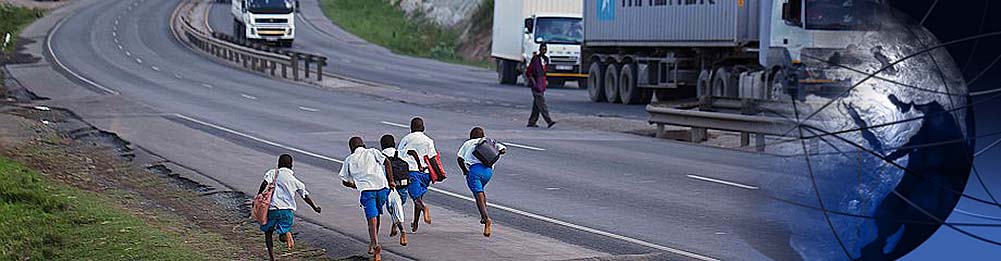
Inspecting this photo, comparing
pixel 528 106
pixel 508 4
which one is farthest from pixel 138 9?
pixel 528 106

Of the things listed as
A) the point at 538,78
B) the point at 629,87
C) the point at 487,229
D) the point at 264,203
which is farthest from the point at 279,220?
the point at 629,87

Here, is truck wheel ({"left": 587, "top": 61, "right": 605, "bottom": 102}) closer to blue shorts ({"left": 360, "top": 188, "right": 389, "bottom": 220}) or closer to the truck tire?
the truck tire

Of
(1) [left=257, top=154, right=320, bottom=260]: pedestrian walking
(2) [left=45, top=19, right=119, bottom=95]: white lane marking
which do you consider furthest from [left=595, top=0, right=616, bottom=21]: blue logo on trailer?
(1) [left=257, top=154, right=320, bottom=260]: pedestrian walking

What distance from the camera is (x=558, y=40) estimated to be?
41969 millimetres

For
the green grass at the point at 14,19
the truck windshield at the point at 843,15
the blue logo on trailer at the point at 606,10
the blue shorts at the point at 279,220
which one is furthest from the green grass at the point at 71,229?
the green grass at the point at 14,19

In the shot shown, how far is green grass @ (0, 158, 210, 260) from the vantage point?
11.0 meters

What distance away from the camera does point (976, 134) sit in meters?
3.87

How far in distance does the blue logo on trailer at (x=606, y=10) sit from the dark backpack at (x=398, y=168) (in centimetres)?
2411

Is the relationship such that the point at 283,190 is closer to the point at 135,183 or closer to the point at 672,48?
the point at 135,183

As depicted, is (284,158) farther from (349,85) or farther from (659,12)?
(349,85)

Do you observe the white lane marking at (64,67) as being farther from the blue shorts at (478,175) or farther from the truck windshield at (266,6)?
the blue shorts at (478,175)

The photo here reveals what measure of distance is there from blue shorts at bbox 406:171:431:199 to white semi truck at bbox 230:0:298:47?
5031 centimetres

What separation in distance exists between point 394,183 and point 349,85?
30.4 meters

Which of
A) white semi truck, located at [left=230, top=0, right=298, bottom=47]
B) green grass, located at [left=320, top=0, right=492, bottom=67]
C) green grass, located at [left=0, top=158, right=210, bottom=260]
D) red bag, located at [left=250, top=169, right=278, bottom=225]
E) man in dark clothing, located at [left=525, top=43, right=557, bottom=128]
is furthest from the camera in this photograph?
green grass, located at [left=320, top=0, right=492, bottom=67]
